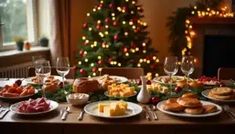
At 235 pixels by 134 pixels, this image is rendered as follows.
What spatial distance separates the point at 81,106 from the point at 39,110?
0.80 feet

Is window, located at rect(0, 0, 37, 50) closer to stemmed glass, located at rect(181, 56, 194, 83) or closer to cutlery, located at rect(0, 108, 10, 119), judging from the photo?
cutlery, located at rect(0, 108, 10, 119)

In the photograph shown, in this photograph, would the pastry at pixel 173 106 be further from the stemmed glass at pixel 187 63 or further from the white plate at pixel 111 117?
the stemmed glass at pixel 187 63

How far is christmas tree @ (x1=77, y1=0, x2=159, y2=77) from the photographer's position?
151 inches

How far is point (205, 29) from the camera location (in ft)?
14.8

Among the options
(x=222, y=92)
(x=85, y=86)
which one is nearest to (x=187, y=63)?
(x=222, y=92)

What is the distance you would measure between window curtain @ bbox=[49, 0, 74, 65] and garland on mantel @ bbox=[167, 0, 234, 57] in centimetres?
144

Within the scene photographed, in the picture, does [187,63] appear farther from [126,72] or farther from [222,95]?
[126,72]

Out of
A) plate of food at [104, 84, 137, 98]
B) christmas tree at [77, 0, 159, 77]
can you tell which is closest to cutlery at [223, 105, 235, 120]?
plate of food at [104, 84, 137, 98]

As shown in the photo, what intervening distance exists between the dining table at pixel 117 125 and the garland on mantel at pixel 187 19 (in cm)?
292

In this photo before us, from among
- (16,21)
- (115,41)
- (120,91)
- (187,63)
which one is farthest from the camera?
(16,21)

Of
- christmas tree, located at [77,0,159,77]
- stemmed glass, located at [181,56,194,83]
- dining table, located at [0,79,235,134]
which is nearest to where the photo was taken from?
dining table, located at [0,79,235,134]

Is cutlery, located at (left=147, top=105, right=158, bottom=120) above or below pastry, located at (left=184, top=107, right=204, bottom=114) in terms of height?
below

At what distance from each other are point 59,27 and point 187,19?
1.70 m

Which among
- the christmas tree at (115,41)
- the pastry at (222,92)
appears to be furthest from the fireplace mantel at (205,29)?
the pastry at (222,92)
